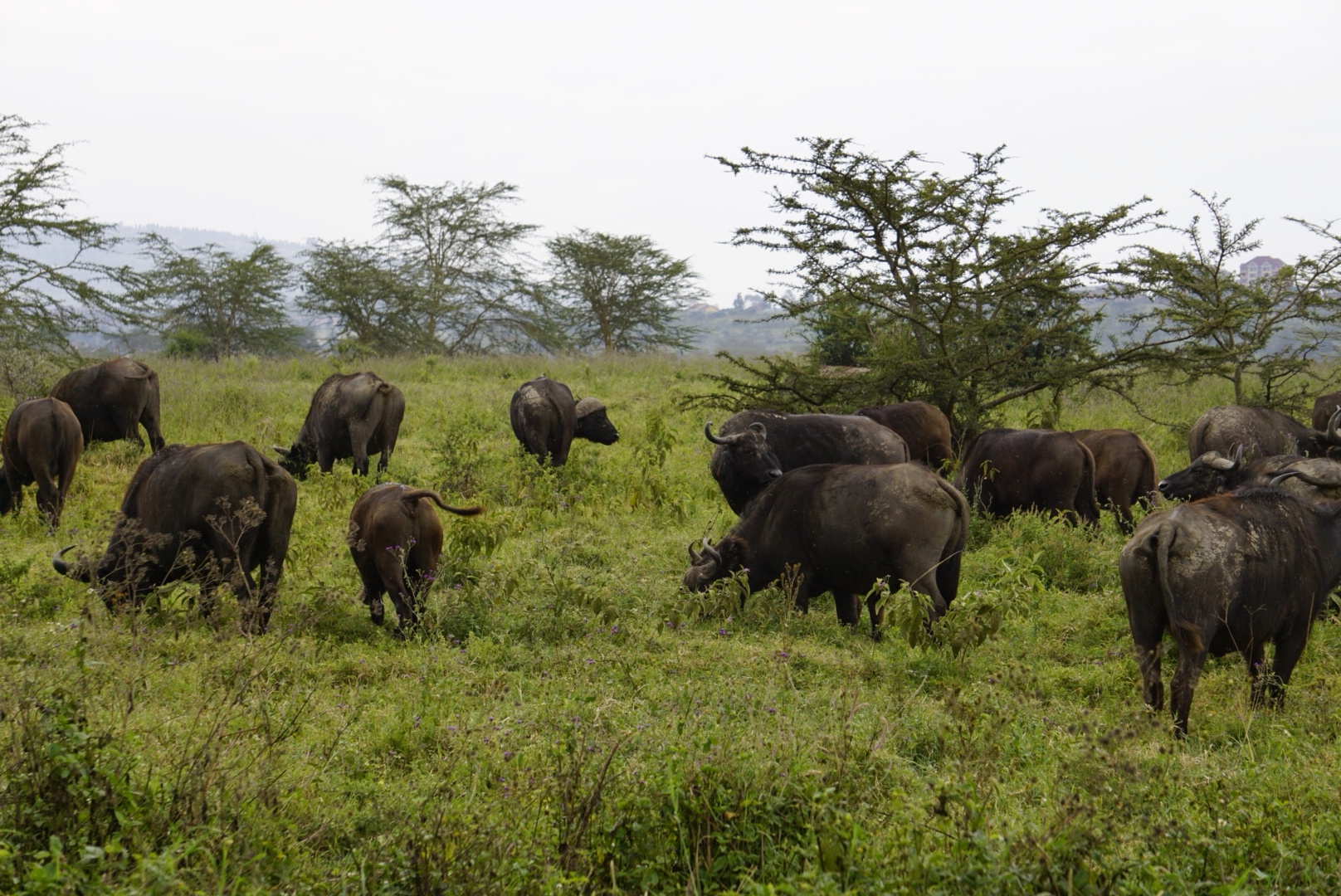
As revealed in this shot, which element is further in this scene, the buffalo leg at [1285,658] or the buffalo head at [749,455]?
the buffalo head at [749,455]

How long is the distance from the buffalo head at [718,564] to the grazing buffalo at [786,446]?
72.7 inches

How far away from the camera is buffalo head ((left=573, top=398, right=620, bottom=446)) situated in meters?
13.2

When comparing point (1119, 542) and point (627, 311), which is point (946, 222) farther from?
point (627, 311)

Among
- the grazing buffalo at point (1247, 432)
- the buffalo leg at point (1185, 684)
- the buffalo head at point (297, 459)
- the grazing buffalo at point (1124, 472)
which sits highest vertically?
the grazing buffalo at point (1247, 432)

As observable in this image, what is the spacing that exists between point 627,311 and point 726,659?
2884 cm

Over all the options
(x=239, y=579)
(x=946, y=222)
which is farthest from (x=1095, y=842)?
(x=946, y=222)

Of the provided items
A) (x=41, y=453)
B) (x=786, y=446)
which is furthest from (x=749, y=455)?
(x=41, y=453)

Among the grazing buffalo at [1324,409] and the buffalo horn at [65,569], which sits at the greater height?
the grazing buffalo at [1324,409]

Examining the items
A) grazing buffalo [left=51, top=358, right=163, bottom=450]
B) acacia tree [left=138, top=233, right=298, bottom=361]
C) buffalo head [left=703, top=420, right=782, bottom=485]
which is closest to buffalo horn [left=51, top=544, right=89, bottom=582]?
buffalo head [left=703, top=420, right=782, bottom=485]

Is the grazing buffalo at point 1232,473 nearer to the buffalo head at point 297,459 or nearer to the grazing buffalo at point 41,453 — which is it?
the buffalo head at point 297,459

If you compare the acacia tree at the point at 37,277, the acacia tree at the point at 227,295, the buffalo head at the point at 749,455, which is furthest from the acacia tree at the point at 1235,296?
the acacia tree at the point at 227,295

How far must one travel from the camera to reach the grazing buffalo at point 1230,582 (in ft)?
17.3

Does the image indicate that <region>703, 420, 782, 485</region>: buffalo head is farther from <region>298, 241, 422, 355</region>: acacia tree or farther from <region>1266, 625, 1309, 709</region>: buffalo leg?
<region>298, 241, 422, 355</region>: acacia tree

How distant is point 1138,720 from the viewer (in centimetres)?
410
